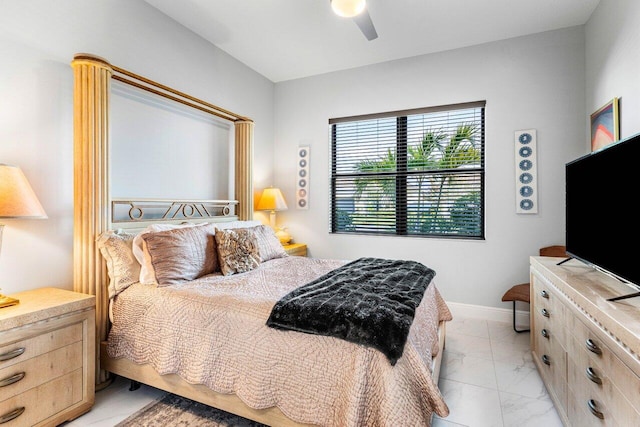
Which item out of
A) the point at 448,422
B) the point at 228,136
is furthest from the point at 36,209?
the point at 448,422

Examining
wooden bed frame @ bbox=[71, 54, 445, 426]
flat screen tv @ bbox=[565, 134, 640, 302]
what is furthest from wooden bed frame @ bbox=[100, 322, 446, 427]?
flat screen tv @ bbox=[565, 134, 640, 302]

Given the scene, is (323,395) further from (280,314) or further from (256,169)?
(256,169)

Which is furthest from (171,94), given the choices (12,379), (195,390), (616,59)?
(616,59)

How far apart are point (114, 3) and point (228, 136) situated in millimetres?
1488

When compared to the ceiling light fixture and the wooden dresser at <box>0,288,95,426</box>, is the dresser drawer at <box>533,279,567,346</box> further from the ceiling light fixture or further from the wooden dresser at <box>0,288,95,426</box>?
the wooden dresser at <box>0,288,95,426</box>

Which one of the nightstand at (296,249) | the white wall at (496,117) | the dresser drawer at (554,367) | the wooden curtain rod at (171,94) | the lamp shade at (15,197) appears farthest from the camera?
the nightstand at (296,249)

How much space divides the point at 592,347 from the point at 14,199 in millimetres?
2751

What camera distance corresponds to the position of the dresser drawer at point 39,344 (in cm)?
151

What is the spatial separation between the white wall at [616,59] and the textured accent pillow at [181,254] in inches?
119

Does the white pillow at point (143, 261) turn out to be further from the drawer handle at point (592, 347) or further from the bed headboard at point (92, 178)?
the drawer handle at point (592, 347)

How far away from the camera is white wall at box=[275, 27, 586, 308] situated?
10.2 ft

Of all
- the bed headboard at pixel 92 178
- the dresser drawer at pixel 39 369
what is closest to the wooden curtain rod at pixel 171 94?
the bed headboard at pixel 92 178

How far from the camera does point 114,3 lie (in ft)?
8.01

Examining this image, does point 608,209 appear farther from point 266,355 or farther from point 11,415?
point 11,415
